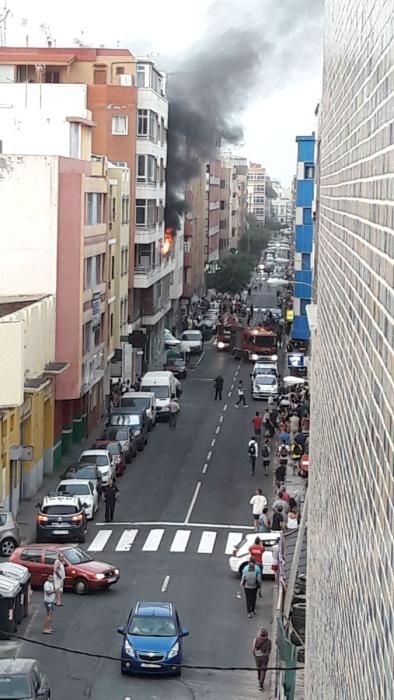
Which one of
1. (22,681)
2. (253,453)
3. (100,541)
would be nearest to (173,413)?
(253,453)

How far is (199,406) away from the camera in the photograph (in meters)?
61.9

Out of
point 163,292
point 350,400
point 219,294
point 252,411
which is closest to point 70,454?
point 252,411

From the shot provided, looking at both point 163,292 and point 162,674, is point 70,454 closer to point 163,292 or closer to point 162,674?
point 162,674

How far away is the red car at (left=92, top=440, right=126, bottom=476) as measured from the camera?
147ft

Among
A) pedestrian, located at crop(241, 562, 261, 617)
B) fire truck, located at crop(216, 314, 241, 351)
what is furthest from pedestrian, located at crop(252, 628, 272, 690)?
fire truck, located at crop(216, 314, 241, 351)

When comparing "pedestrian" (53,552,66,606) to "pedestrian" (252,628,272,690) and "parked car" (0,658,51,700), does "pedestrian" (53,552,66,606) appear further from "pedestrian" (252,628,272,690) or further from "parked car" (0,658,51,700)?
"parked car" (0,658,51,700)

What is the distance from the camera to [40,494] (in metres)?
41.3

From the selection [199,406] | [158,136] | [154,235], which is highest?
[158,136]

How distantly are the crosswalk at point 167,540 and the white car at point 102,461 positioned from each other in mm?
4861

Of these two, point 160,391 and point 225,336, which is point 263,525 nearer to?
point 160,391

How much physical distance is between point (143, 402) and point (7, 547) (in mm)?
22028

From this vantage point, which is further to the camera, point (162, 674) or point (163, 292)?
point (163, 292)

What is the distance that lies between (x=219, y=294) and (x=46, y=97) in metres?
65.4

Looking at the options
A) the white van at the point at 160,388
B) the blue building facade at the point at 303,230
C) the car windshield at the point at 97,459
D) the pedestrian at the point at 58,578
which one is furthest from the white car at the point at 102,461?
the blue building facade at the point at 303,230
